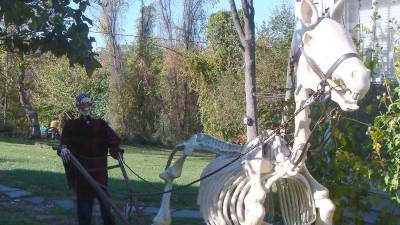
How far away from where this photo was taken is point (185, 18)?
3200 centimetres

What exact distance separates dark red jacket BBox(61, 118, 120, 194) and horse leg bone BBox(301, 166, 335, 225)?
2.80 meters

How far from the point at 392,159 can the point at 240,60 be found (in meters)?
23.5

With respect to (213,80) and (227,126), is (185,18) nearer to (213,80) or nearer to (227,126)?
(213,80)

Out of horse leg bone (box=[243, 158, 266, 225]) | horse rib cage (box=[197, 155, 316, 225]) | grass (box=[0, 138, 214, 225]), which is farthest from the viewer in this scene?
grass (box=[0, 138, 214, 225])

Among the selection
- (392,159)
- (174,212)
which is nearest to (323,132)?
(392,159)

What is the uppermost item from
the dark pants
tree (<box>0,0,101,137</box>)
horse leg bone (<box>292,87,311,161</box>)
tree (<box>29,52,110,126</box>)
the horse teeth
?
tree (<box>29,52,110,126</box>)

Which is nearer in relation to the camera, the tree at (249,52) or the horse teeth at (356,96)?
the horse teeth at (356,96)

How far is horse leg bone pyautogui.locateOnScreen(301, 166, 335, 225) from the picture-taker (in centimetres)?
470

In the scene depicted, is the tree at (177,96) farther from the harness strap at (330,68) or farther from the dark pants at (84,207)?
the harness strap at (330,68)

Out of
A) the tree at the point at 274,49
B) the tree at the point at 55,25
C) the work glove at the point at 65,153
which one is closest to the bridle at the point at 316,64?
the tree at the point at 55,25

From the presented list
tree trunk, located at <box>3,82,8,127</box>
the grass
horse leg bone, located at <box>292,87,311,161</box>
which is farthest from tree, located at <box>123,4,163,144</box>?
horse leg bone, located at <box>292,87,311,161</box>

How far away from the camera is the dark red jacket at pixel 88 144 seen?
23.0 ft

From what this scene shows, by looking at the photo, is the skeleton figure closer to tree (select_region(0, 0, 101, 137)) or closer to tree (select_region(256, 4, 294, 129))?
tree (select_region(0, 0, 101, 137))

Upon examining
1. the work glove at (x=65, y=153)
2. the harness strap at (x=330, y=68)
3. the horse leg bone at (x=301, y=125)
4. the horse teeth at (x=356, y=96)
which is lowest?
the work glove at (x=65, y=153)
